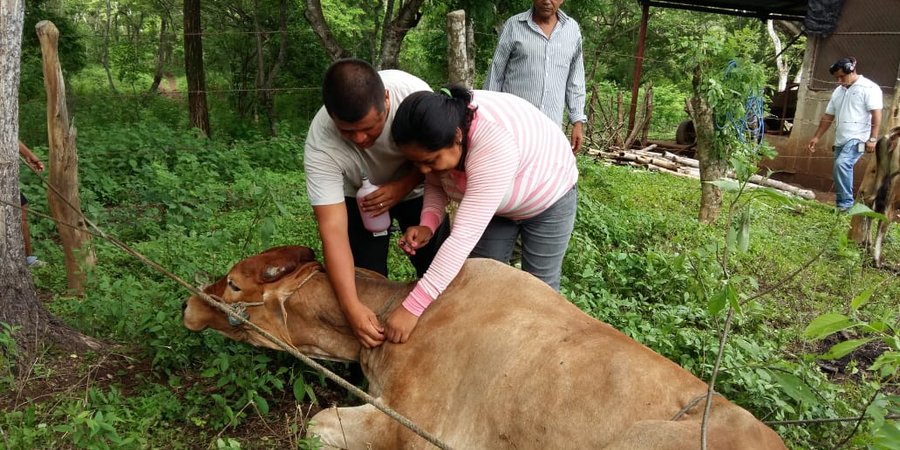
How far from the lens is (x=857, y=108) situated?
820cm

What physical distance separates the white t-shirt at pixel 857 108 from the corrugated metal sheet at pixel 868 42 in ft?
12.1

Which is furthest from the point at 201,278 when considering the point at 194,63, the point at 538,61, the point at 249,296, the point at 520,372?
the point at 194,63

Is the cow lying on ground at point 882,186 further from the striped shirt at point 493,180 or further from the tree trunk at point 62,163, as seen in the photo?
the tree trunk at point 62,163

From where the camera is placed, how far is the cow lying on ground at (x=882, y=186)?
23.2 ft

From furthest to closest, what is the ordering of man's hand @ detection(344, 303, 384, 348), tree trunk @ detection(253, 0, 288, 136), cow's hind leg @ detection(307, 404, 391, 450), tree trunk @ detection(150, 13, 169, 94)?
tree trunk @ detection(150, 13, 169, 94), tree trunk @ detection(253, 0, 288, 136), man's hand @ detection(344, 303, 384, 348), cow's hind leg @ detection(307, 404, 391, 450)

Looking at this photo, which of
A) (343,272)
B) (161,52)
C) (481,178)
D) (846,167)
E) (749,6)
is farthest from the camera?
(161,52)

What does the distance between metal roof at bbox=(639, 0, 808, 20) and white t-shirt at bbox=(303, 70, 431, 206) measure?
1224 cm

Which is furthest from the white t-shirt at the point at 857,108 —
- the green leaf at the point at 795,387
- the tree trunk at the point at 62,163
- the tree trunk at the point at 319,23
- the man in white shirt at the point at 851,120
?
the tree trunk at the point at 62,163

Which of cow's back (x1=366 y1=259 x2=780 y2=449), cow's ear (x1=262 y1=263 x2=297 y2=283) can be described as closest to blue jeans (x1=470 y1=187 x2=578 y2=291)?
cow's back (x1=366 y1=259 x2=780 y2=449)

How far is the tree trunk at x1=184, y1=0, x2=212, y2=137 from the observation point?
10.9 m

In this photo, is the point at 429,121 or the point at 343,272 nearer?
the point at 429,121

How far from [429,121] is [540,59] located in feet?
10.8

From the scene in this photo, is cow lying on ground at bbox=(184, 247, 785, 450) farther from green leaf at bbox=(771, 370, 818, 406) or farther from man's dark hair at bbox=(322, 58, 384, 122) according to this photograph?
man's dark hair at bbox=(322, 58, 384, 122)

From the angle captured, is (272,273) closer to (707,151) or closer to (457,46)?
(457,46)
